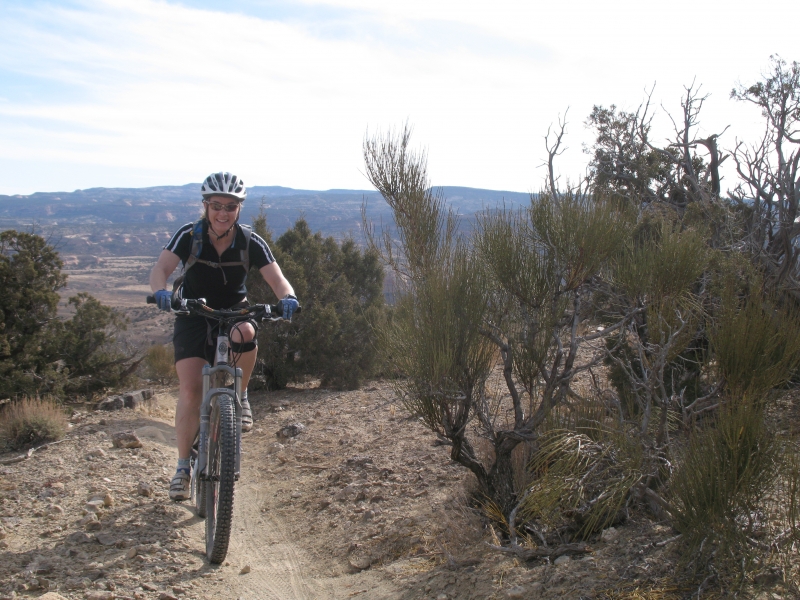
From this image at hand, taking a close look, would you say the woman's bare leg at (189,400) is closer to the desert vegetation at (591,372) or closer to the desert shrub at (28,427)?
the desert vegetation at (591,372)

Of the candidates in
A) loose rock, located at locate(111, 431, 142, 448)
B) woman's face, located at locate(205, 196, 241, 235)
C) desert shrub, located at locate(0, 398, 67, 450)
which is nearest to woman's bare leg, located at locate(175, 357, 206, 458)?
woman's face, located at locate(205, 196, 241, 235)

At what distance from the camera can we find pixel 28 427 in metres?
6.01

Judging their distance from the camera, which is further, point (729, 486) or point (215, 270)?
point (215, 270)

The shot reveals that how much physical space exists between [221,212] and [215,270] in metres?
0.41

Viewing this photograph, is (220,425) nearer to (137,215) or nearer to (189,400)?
(189,400)

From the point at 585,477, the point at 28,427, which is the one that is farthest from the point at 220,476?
the point at 28,427

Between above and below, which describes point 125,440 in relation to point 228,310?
below

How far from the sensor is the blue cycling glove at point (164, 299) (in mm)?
3656

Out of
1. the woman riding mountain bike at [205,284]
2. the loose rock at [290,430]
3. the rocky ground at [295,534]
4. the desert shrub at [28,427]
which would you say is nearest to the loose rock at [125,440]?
the rocky ground at [295,534]

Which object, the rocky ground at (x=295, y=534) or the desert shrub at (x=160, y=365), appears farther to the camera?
the desert shrub at (x=160, y=365)

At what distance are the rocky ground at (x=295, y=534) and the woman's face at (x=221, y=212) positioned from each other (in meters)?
1.96

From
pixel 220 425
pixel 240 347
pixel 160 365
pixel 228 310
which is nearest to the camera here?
pixel 220 425

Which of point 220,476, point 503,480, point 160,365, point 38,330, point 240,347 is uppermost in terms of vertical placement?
point 240,347

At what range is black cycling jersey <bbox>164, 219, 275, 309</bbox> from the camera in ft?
13.6
